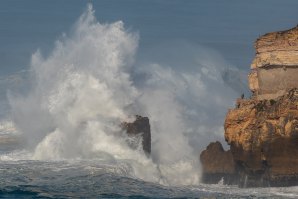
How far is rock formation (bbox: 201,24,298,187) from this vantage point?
148 feet

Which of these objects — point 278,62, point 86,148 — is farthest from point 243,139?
point 86,148

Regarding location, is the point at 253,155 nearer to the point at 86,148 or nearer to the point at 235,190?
the point at 235,190

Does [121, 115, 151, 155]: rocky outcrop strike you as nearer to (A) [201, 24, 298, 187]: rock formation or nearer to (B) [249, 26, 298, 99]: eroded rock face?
(A) [201, 24, 298, 187]: rock formation

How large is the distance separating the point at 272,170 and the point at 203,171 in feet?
19.5

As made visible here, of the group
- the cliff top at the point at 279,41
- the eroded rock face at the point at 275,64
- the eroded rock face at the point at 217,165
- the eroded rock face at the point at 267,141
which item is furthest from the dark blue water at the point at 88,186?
the cliff top at the point at 279,41

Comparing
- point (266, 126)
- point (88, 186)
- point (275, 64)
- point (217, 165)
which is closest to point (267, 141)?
point (266, 126)

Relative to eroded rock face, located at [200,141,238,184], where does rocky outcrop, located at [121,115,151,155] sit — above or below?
above

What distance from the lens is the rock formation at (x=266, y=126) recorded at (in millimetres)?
45250

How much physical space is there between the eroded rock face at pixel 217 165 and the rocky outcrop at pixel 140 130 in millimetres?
2924

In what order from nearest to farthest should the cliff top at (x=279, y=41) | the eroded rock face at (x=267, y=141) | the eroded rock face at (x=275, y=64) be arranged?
the eroded rock face at (x=267, y=141) < the cliff top at (x=279, y=41) < the eroded rock face at (x=275, y=64)

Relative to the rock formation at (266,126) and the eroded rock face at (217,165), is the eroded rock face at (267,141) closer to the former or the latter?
the rock formation at (266,126)

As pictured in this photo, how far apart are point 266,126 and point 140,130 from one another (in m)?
8.72

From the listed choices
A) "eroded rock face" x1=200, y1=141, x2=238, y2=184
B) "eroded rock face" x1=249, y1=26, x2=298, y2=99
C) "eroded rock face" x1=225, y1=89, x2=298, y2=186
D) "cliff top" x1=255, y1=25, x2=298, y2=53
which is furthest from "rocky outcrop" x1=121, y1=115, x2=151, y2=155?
"cliff top" x1=255, y1=25, x2=298, y2=53

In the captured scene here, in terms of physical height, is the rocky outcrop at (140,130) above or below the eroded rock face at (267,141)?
above
